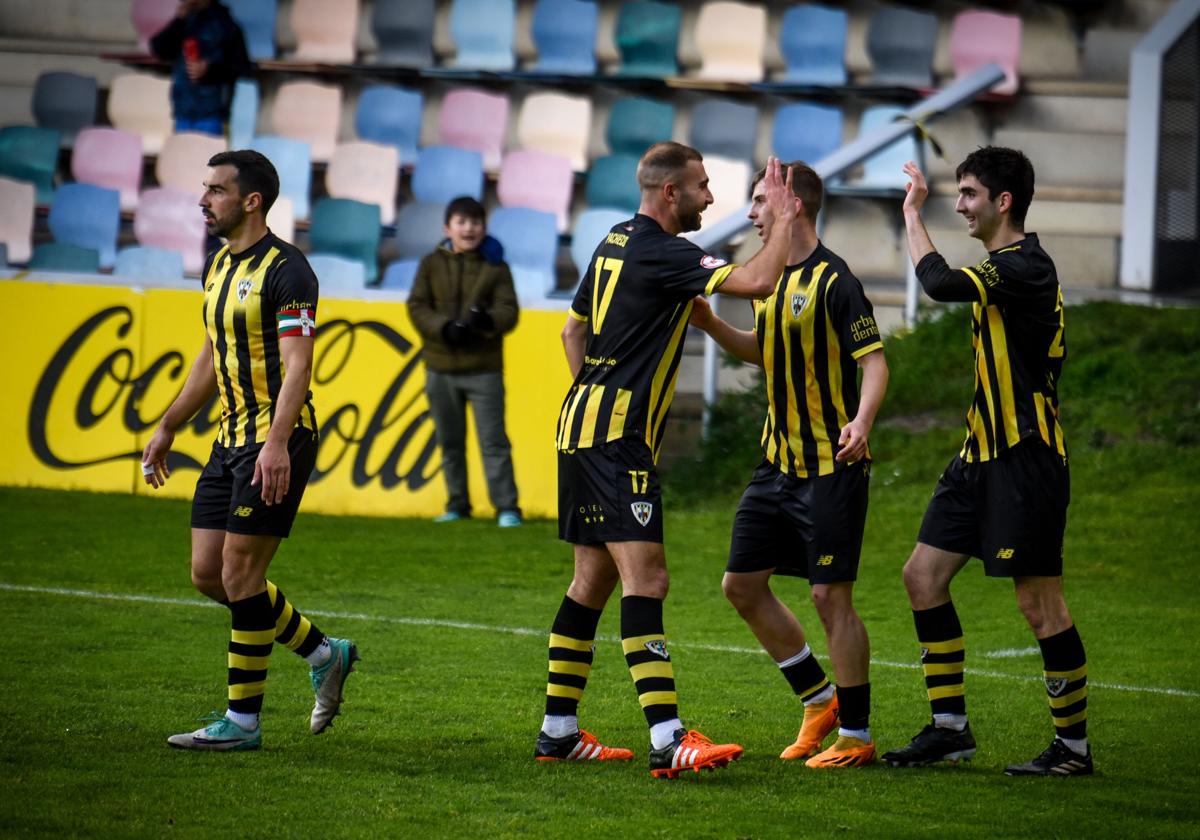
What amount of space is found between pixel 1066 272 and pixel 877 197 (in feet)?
5.36

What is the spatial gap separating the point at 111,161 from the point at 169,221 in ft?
5.35

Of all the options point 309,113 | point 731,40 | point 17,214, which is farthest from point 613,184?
point 17,214

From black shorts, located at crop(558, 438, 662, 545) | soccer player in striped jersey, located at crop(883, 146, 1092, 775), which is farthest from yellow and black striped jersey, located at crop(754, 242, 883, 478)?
black shorts, located at crop(558, 438, 662, 545)

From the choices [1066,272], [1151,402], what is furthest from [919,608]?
[1066,272]

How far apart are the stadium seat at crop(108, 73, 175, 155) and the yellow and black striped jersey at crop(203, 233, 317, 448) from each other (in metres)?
11.6

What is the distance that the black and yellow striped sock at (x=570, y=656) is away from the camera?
5887 mm

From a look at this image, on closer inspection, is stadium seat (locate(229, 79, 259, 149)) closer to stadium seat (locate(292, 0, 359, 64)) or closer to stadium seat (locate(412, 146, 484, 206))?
stadium seat (locate(292, 0, 359, 64))

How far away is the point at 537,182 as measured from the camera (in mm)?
15266

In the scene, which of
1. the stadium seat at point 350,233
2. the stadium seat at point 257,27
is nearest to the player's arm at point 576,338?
the stadium seat at point 350,233

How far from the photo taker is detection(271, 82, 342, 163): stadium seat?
16719mm

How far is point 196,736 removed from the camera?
19.2 ft

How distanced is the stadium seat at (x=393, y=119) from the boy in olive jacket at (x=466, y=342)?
5.04 m

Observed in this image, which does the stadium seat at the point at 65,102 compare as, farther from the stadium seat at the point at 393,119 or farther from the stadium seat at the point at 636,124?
the stadium seat at the point at 636,124

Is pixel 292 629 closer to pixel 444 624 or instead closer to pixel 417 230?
pixel 444 624
